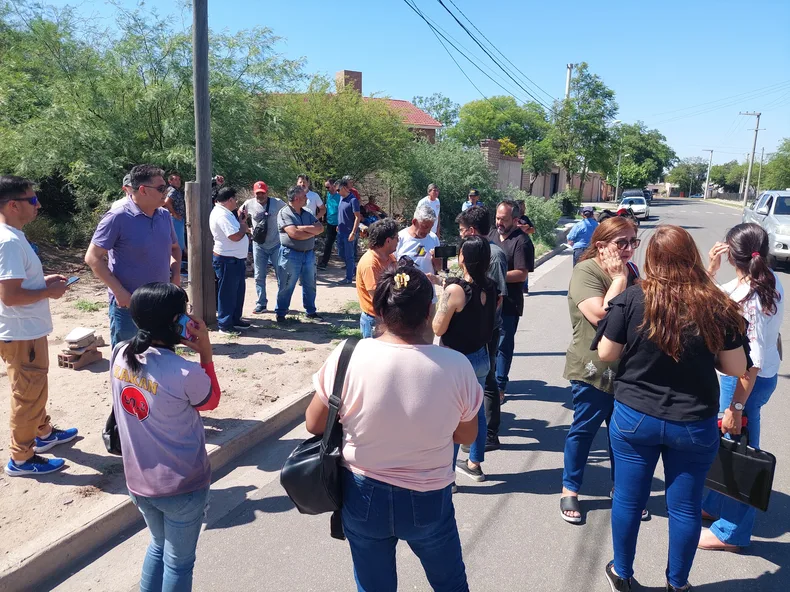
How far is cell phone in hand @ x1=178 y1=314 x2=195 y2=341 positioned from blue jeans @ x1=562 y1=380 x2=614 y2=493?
223 centimetres

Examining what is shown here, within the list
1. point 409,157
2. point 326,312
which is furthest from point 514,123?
point 326,312

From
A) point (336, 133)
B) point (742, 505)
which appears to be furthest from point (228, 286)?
point (336, 133)

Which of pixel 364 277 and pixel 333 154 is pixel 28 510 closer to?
pixel 364 277

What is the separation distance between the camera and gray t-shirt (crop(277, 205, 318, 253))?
755 cm

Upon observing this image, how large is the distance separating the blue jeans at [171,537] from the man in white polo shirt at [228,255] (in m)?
4.74

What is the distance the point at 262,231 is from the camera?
7.86 m

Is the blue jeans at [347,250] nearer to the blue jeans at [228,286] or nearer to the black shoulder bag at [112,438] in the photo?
the blue jeans at [228,286]

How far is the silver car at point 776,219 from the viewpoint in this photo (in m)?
13.4

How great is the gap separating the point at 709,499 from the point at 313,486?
2.76m

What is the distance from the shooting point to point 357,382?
2.01 metres

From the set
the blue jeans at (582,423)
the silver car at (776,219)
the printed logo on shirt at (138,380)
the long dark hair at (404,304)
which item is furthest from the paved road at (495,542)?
the silver car at (776,219)

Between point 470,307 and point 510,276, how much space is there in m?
1.74

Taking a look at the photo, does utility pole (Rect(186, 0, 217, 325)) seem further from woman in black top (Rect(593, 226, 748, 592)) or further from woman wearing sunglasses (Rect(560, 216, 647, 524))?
woman in black top (Rect(593, 226, 748, 592))

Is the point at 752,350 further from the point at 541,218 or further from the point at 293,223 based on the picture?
the point at 541,218
